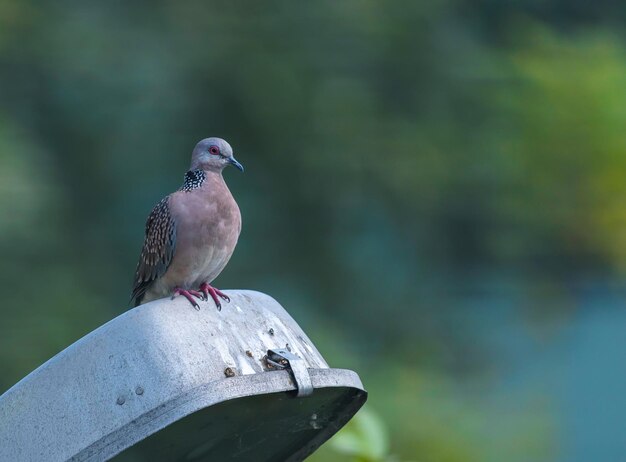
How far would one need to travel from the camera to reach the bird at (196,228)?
2.39 metres

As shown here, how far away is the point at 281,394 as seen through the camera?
5.28 feet

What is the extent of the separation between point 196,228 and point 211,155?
180mm

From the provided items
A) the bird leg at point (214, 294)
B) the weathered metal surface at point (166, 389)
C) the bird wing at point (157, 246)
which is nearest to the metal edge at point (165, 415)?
the weathered metal surface at point (166, 389)

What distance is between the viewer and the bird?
2395 mm

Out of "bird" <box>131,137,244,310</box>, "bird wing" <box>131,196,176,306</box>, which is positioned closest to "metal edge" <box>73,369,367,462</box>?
"bird" <box>131,137,244,310</box>

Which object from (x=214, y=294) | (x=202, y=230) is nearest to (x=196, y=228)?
(x=202, y=230)

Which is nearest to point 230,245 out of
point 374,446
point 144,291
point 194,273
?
point 194,273

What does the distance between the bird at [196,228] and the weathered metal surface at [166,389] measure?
65 cm

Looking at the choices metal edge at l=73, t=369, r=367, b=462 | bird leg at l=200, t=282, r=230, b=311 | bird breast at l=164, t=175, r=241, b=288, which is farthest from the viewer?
bird breast at l=164, t=175, r=241, b=288

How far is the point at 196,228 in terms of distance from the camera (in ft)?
7.88

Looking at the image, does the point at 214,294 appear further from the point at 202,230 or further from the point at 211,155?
the point at 211,155

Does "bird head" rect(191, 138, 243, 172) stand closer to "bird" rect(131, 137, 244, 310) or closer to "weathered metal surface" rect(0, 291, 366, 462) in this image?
"bird" rect(131, 137, 244, 310)

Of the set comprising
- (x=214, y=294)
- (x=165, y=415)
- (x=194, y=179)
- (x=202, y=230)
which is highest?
(x=194, y=179)

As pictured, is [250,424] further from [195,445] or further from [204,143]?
[204,143]
